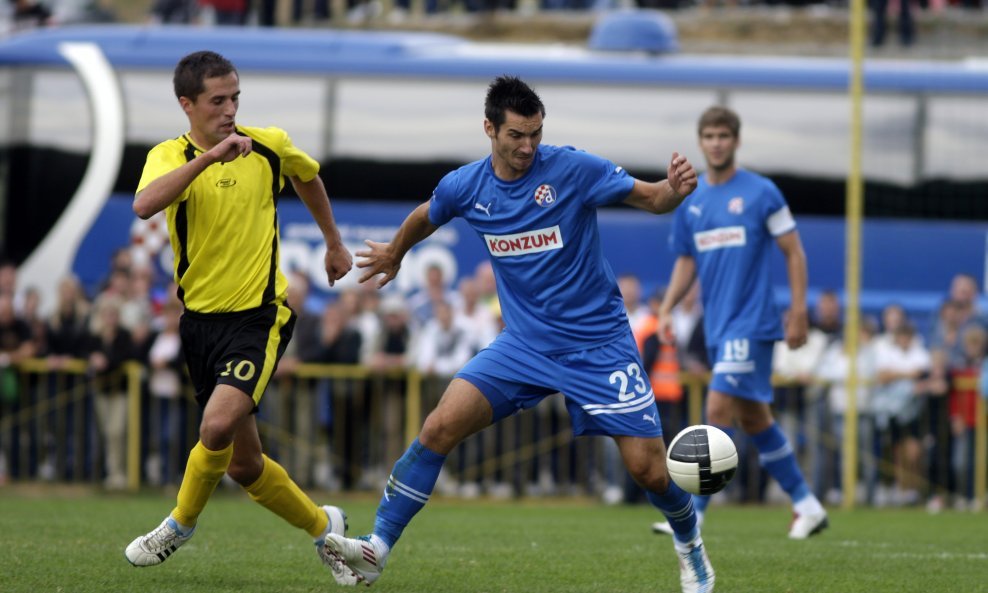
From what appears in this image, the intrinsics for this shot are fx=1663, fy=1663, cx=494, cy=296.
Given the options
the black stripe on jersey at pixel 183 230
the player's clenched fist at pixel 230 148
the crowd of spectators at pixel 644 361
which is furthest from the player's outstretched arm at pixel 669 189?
the crowd of spectators at pixel 644 361

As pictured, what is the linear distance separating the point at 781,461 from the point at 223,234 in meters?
4.78

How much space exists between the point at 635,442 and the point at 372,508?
7093 millimetres

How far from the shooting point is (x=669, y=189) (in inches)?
291

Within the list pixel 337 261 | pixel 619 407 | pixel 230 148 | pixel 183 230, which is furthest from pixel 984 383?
pixel 230 148

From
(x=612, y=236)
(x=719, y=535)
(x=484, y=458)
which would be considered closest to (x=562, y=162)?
(x=719, y=535)

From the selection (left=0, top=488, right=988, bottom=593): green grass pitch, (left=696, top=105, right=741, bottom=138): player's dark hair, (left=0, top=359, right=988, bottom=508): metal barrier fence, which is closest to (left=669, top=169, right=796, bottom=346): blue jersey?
(left=696, top=105, right=741, bottom=138): player's dark hair

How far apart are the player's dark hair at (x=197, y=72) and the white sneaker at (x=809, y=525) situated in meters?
5.30

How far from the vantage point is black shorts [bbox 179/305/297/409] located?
7801 mm

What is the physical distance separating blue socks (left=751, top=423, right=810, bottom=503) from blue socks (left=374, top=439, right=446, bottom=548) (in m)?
4.03

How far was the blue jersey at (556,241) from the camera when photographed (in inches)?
301

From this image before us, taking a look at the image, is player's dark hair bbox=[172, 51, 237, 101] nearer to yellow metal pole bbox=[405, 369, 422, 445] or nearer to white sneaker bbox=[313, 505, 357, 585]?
white sneaker bbox=[313, 505, 357, 585]

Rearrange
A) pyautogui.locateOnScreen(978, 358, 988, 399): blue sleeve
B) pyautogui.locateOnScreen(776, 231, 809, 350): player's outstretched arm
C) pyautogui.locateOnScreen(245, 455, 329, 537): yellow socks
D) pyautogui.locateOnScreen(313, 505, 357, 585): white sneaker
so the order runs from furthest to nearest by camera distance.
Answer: pyautogui.locateOnScreen(978, 358, 988, 399): blue sleeve → pyautogui.locateOnScreen(776, 231, 809, 350): player's outstretched arm → pyautogui.locateOnScreen(245, 455, 329, 537): yellow socks → pyautogui.locateOnScreen(313, 505, 357, 585): white sneaker

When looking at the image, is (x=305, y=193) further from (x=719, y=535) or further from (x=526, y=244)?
(x=719, y=535)

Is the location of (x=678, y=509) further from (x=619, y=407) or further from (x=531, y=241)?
(x=531, y=241)
